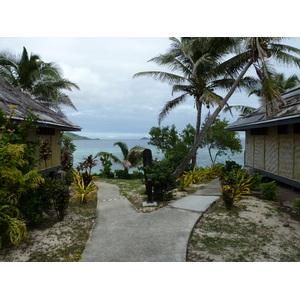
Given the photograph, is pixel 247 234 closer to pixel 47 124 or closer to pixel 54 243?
pixel 54 243

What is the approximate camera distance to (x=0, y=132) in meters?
4.47

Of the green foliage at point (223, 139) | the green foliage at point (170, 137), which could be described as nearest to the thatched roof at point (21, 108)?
the green foliage at point (170, 137)

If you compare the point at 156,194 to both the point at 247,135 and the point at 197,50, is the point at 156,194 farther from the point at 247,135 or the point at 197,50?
the point at 197,50

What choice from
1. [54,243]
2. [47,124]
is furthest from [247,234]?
[47,124]

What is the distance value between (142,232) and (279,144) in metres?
6.15

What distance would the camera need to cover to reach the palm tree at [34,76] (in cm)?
1409

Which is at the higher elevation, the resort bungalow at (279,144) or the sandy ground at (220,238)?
the resort bungalow at (279,144)

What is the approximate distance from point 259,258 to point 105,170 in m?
13.5

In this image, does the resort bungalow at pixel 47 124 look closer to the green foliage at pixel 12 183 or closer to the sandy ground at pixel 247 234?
the green foliage at pixel 12 183

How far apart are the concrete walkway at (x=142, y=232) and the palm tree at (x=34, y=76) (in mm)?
10986

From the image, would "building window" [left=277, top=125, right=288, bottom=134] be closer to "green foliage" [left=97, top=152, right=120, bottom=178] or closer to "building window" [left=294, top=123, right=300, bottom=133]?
"building window" [left=294, top=123, right=300, bottom=133]

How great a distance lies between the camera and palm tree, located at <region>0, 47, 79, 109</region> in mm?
14086

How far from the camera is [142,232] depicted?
4.75 meters

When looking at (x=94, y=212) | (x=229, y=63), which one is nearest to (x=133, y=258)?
(x=94, y=212)
